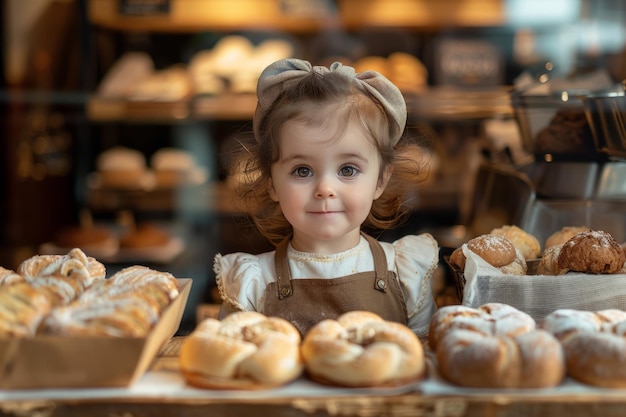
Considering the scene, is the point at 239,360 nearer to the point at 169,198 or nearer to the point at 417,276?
the point at 417,276

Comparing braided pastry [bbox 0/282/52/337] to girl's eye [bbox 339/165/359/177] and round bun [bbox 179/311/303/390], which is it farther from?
girl's eye [bbox 339/165/359/177]

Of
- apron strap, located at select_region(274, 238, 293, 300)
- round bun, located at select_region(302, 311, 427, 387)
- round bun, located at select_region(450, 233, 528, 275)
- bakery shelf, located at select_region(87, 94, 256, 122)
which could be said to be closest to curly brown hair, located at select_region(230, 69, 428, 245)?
apron strap, located at select_region(274, 238, 293, 300)

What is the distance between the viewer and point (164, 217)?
4625mm

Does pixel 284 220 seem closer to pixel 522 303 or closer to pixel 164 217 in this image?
pixel 522 303

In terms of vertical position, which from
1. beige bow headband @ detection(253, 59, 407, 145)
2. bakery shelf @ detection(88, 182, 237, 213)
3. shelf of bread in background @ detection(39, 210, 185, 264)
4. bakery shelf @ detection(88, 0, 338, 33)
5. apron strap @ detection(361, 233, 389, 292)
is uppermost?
bakery shelf @ detection(88, 0, 338, 33)

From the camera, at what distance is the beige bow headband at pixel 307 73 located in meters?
1.59

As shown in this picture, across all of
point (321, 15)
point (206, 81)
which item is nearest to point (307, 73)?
point (206, 81)

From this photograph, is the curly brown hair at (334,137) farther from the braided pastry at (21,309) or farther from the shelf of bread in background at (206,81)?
the shelf of bread in background at (206,81)

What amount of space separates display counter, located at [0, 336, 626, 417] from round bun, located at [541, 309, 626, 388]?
0.08 feet

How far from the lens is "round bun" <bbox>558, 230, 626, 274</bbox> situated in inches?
60.4

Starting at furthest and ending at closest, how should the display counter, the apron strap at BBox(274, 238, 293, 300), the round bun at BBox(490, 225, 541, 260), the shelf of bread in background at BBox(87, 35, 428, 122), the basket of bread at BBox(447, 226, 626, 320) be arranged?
1. the shelf of bread in background at BBox(87, 35, 428, 122)
2. the round bun at BBox(490, 225, 541, 260)
3. the apron strap at BBox(274, 238, 293, 300)
4. the basket of bread at BBox(447, 226, 626, 320)
5. the display counter

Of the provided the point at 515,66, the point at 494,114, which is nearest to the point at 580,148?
the point at 494,114

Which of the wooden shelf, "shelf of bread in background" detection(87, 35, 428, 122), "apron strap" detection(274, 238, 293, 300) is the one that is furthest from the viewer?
the wooden shelf

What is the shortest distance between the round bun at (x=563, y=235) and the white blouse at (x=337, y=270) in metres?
0.33
